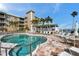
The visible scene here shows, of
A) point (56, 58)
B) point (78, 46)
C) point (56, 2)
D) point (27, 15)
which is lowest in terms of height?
point (56, 58)

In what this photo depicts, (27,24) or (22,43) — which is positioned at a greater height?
(27,24)

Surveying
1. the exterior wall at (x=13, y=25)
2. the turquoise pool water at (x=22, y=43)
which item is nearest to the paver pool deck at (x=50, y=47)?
the turquoise pool water at (x=22, y=43)

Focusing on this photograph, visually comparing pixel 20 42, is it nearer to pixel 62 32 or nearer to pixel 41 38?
pixel 41 38

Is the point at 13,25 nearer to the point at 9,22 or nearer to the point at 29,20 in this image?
the point at 9,22

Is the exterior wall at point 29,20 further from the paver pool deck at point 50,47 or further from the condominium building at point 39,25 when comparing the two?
the paver pool deck at point 50,47

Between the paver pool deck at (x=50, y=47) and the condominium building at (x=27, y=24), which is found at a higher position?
the condominium building at (x=27, y=24)

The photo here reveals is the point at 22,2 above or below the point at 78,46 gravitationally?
above

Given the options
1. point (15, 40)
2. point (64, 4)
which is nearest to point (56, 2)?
point (64, 4)

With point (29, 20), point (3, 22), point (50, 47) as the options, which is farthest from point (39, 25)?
point (3, 22)
